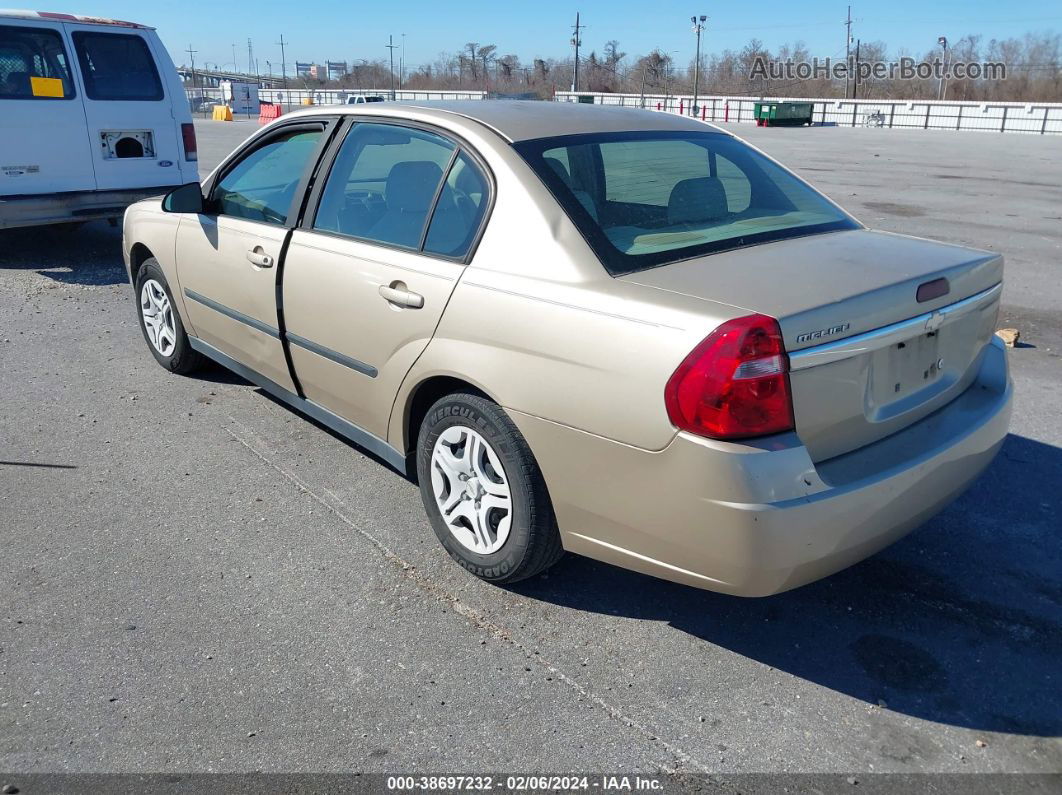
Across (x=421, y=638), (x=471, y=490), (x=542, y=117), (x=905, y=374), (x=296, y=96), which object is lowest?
(x=421, y=638)

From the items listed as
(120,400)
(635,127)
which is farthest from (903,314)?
(120,400)

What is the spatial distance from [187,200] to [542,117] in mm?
2178

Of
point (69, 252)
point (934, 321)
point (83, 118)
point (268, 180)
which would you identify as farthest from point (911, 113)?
point (934, 321)

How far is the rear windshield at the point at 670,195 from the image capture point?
10.2 ft

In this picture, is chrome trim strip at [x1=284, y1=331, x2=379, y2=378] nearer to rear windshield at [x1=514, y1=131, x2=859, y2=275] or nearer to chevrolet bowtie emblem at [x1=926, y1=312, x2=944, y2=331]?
rear windshield at [x1=514, y1=131, x2=859, y2=275]

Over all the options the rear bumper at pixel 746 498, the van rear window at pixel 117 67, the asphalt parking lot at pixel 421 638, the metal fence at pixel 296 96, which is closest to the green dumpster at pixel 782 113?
the metal fence at pixel 296 96

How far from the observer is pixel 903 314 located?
9.12 feet

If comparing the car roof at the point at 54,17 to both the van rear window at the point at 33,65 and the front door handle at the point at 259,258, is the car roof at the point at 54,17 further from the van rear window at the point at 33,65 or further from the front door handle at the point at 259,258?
the front door handle at the point at 259,258

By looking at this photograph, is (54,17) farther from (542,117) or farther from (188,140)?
(542,117)

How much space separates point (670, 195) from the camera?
3.60 metres

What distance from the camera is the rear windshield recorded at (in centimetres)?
310

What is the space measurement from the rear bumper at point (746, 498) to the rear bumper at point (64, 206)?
24.1 ft

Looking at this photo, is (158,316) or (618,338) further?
(158,316)

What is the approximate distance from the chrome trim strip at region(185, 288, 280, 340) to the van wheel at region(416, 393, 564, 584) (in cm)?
125
